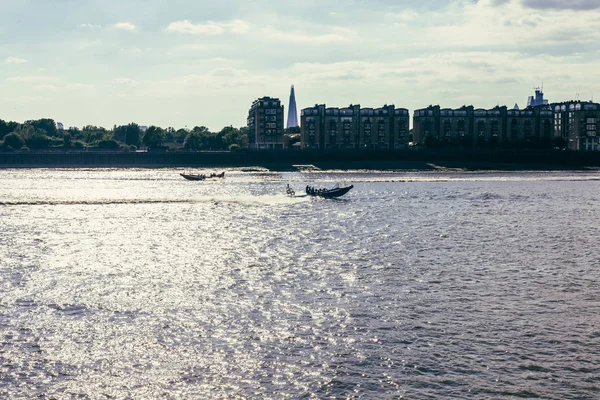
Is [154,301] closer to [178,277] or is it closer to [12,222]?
[178,277]

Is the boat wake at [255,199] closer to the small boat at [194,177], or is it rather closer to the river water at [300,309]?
the river water at [300,309]

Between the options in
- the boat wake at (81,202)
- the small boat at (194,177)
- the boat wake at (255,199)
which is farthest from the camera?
the small boat at (194,177)

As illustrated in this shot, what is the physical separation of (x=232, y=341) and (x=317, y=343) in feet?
14.6

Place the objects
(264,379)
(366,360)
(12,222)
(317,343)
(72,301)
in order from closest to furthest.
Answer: (264,379) → (366,360) → (317,343) → (72,301) → (12,222)

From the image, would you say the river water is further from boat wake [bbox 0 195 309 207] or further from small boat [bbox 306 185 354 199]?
small boat [bbox 306 185 354 199]

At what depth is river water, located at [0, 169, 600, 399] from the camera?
29359mm

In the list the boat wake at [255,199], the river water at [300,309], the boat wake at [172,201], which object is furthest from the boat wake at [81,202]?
the river water at [300,309]

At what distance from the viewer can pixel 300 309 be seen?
41281 millimetres

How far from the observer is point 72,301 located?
43.2 metres

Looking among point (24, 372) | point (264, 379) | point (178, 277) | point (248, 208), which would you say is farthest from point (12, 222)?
point (264, 379)

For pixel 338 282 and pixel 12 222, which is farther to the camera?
pixel 12 222

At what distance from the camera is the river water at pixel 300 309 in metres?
29.4

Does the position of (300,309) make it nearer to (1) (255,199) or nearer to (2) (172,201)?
(2) (172,201)

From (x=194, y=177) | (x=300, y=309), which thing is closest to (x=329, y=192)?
(x=194, y=177)
